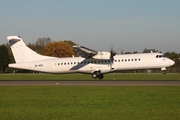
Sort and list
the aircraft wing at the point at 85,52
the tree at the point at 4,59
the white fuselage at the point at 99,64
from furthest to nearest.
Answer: the tree at the point at 4,59, the white fuselage at the point at 99,64, the aircraft wing at the point at 85,52

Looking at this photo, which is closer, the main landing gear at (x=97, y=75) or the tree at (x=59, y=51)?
the main landing gear at (x=97, y=75)

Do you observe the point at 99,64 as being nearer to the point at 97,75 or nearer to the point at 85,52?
the point at 97,75

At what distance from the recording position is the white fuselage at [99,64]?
132 feet

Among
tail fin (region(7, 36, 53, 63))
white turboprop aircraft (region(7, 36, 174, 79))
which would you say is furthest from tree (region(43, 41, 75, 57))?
white turboprop aircraft (region(7, 36, 174, 79))

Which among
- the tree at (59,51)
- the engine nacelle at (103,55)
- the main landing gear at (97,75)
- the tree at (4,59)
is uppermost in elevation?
the tree at (59,51)

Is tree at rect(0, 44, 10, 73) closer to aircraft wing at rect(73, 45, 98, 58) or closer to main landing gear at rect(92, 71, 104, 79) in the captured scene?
aircraft wing at rect(73, 45, 98, 58)

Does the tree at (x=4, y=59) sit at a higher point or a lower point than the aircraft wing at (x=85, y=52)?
higher

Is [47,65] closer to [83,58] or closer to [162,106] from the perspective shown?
[83,58]

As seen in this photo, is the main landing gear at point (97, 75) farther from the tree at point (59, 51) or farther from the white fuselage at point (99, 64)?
the tree at point (59, 51)

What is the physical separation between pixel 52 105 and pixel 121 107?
322cm

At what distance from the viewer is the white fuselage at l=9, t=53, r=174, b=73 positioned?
40.2m

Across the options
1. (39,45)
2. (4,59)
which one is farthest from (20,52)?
(39,45)

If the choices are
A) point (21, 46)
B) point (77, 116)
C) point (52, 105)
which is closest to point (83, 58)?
point (21, 46)

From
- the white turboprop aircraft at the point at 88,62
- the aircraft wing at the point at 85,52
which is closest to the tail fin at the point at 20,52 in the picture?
the white turboprop aircraft at the point at 88,62
